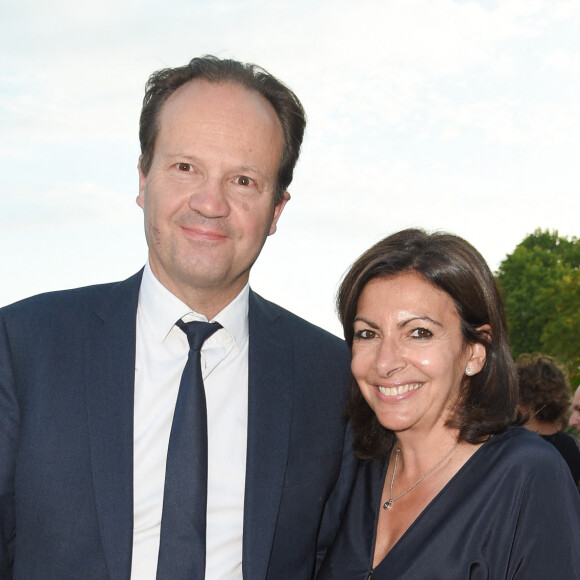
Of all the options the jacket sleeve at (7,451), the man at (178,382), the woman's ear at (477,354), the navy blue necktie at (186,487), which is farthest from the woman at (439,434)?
the jacket sleeve at (7,451)

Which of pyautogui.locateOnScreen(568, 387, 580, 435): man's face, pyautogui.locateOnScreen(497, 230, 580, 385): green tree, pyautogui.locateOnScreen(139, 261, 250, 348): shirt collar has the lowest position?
pyautogui.locateOnScreen(568, 387, 580, 435): man's face

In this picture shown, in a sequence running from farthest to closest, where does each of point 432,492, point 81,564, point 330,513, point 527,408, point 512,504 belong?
point 527,408, point 330,513, point 432,492, point 512,504, point 81,564

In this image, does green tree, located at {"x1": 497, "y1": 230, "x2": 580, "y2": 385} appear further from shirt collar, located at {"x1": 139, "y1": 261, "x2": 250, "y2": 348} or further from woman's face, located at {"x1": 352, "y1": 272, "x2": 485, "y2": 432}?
shirt collar, located at {"x1": 139, "y1": 261, "x2": 250, "y2": 348}

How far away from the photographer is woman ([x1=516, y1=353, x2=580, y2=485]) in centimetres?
815

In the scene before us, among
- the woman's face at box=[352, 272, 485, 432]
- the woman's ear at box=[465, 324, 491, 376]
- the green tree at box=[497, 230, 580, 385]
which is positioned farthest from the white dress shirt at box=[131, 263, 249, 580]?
the green tree at box=[497, 230, 580, 385]

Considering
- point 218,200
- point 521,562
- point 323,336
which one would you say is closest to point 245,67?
point 218,200

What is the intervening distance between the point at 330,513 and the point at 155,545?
107cm

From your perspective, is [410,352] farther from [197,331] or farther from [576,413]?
[576,413]

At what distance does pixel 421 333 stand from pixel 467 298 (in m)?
0.25

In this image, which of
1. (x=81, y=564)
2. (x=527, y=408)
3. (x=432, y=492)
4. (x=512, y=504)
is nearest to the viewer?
(x=81, y=564)

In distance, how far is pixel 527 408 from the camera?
8.05 m

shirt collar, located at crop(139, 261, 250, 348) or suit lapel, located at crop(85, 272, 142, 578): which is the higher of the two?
shirt collar, located at crop(139, 261, 250, 348)

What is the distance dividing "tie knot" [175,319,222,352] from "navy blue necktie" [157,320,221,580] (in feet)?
0.13

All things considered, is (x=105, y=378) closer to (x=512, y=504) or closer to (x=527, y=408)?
(x=512, y=504)
